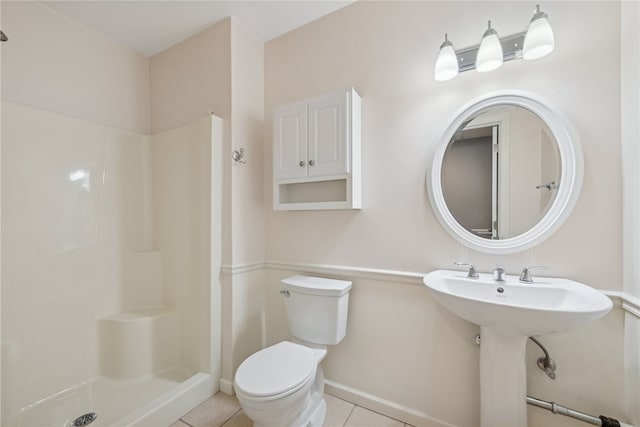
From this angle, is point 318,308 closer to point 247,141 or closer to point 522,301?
point 522,301

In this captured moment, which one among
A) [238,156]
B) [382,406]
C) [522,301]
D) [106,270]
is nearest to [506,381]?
[522,301]

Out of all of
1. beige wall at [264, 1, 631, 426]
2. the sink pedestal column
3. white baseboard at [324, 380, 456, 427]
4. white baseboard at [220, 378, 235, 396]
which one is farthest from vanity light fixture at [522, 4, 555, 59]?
white baseboard at [220, 378, 235, 396]

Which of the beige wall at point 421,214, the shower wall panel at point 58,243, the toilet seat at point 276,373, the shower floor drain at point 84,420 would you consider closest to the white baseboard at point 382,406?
the beige wall at point 421,214

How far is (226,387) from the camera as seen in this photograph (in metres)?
1.68

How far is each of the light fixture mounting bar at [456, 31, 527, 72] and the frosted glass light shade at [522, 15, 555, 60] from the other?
7 centimetres

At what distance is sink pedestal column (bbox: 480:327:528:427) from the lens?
1062mm

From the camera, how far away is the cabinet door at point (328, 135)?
4.81 feet

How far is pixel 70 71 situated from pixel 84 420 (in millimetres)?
2153

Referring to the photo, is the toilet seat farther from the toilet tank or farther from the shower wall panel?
the shower wall panel

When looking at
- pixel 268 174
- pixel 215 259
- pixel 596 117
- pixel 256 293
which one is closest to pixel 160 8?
pixel 268 174

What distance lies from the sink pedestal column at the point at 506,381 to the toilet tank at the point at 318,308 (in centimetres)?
72

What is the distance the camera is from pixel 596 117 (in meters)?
1.08

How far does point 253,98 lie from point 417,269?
5.27 feet

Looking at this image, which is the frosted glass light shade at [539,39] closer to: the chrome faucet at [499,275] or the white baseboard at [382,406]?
the chrome faucet at [499,275]
